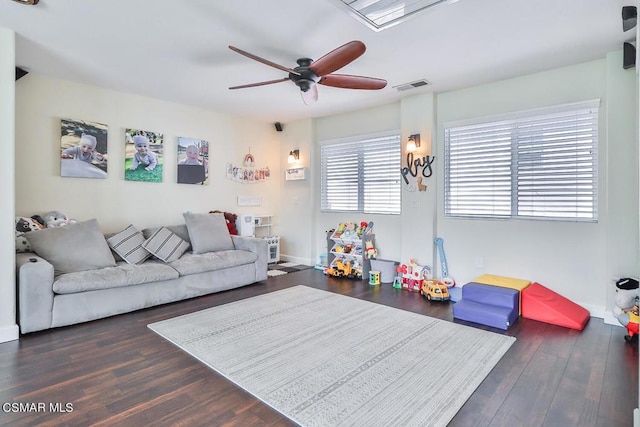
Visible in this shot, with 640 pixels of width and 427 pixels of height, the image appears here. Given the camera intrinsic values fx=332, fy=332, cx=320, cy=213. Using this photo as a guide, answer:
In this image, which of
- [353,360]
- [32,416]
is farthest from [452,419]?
[32,416]

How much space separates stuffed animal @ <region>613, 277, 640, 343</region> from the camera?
9.26 feet

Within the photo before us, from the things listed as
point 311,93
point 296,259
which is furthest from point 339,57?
point 296,259

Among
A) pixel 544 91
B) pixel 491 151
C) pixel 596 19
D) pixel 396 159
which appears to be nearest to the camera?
pixel 596 19

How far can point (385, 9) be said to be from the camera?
237 cm

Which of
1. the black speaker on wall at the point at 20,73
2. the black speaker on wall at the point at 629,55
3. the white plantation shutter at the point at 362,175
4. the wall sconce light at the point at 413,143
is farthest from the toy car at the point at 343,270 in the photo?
the black speaker on wall at the point at 20,73

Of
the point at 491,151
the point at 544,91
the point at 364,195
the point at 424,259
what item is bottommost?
the point at 424,259

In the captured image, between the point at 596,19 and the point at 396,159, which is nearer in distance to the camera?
the point at 596,19

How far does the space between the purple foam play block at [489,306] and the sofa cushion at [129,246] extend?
3.53 meters

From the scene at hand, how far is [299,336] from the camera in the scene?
2811 millimetres

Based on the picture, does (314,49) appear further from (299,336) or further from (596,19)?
(299,336)

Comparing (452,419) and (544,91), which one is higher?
(544,91)

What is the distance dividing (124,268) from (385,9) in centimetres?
342

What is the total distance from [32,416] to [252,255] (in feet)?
9.41

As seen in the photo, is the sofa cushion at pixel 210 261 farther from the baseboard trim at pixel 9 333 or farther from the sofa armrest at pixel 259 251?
the baseboard trim at pixel 9 333
